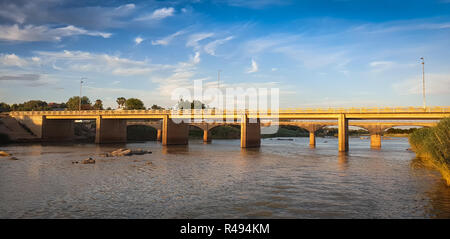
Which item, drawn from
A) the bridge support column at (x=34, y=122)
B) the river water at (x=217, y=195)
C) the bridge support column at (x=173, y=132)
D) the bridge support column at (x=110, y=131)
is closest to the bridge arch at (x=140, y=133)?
the bridge support column at (x=110, y=131)

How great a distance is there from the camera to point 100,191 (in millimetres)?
23203

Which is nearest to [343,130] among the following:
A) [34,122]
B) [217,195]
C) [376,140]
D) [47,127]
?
[376,140]

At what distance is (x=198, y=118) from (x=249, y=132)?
1344cm

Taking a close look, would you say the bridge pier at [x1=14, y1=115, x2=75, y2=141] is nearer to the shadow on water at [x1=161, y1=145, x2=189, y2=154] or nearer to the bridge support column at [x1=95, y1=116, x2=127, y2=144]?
the bridge support column at [x1=95, y1=116, x2=127, y2=144]

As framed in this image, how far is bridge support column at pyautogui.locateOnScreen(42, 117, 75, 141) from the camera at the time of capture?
98.4m

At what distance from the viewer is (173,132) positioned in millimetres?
87000

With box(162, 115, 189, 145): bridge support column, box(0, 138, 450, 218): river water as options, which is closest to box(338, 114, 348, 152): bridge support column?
box(0, 138, 450, 218): river water

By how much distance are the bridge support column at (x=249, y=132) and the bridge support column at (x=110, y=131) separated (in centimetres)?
4215

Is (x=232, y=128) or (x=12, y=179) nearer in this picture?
(x=12, y=179)

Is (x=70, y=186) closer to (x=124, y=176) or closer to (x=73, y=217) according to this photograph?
(x=124, y=176)

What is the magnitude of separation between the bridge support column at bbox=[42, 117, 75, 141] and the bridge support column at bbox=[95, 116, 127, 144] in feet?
61.7

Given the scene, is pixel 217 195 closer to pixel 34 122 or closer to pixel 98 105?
pixel 34 122

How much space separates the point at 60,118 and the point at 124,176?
3076 inches
